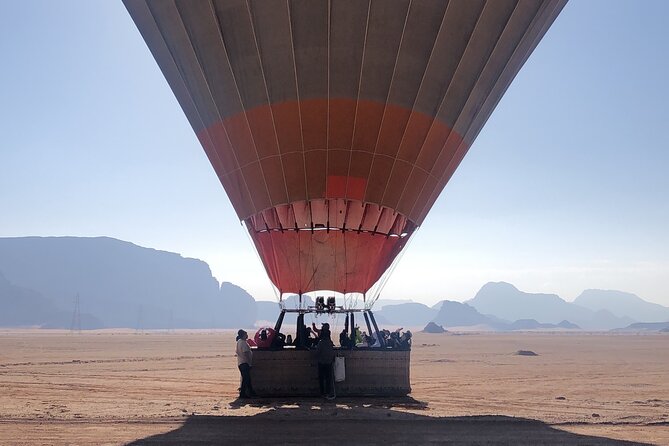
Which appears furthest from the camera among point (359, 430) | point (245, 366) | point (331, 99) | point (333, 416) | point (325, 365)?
point (245, 366)

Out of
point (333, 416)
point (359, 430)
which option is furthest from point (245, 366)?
point (359, 430)

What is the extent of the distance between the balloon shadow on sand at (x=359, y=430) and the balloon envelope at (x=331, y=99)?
153 inches

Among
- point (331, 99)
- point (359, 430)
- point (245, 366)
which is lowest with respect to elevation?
point (359, 430)

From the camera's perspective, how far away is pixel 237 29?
40.6ft

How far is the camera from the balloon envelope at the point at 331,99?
12.3m

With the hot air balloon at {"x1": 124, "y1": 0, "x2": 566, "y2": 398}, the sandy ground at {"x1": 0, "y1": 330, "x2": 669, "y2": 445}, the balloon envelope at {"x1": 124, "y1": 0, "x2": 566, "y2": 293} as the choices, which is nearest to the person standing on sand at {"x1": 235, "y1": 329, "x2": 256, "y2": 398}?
the sandy ground at {"x1": 0, "y1": 330, "x2": 669, "y2": 445}

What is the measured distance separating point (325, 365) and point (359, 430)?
3.84m

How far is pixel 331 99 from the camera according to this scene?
12.6m

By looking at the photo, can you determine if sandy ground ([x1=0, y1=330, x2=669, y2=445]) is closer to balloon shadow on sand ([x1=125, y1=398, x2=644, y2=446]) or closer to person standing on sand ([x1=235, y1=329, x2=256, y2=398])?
balloon shadow on sand ([x1=125, y1=398, x2=644, y2=446])

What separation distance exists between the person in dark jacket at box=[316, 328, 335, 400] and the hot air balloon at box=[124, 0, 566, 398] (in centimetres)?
158

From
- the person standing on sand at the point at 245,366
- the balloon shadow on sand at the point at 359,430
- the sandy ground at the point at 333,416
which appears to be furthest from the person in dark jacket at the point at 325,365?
the balloon shadow on sand at the point at 359,430

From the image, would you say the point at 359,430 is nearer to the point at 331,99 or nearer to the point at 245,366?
the point at 245,366

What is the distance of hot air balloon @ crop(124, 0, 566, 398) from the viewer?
486 inches

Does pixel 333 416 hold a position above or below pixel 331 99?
below
